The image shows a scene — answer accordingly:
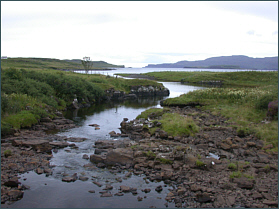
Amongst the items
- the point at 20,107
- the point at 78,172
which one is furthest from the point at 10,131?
the point at 78,172

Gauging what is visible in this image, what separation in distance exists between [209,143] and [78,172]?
12.3 m

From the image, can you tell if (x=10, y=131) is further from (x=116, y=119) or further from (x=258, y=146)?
(x=258, y=146)

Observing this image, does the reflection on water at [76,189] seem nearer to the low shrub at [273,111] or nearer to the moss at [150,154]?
the moss at [150,154]

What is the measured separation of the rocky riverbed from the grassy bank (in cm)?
305

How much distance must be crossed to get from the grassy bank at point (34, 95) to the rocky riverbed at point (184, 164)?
305 cm

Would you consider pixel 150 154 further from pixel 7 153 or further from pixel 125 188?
pixel 7 153

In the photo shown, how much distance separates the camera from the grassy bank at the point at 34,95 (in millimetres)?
30492

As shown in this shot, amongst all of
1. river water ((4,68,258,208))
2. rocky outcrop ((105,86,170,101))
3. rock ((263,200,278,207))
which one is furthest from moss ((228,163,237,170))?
rocky outcrop ((105,86,170,101))

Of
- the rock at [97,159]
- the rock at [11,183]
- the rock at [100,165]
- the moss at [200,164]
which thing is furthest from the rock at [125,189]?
the rock at [11,183]

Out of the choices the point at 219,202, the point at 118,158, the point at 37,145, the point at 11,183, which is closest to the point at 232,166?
the point at 219,202

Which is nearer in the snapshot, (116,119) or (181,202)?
(181,202)

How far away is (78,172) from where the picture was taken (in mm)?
18484

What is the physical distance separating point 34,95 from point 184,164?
29.5 m

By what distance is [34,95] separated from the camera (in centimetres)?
4062
